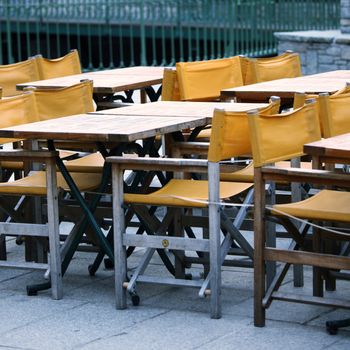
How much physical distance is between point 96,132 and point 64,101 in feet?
4.26

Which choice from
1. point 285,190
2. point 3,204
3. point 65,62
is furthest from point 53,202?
point 65,62

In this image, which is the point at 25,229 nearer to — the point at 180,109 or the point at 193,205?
the point at 193,205

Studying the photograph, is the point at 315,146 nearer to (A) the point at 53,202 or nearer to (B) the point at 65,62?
(A) the point at 53,202

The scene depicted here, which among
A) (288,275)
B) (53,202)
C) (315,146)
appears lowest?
(288,275)

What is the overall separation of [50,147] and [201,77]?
235cm

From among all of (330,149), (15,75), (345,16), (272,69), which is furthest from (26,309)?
(345,16)

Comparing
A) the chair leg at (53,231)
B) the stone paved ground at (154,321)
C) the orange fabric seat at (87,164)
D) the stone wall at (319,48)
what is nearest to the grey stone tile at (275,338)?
the stone paved ground at (154,321)

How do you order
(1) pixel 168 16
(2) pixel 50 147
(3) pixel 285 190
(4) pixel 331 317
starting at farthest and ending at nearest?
(1) pixel 168 16
(3) pixel 285 190
(2) pixel 50 147
(4) pixel 331 317

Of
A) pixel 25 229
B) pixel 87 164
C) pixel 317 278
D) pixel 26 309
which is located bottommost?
pixel 26 309

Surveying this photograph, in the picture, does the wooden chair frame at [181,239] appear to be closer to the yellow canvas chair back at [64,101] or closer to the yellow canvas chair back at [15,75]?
the yellow canvas chair back at [64,101]

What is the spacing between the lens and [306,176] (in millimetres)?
6078

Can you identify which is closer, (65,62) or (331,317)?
(331,317)

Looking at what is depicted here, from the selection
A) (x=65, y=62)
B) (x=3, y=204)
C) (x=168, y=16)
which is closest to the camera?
(x=3, y=204)

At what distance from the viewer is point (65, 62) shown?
10211 millimetres
